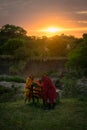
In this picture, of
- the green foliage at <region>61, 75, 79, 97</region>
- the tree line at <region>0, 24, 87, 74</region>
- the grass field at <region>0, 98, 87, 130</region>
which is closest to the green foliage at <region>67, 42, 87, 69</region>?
the tree line at <region>0, 24, 87, 74</region>

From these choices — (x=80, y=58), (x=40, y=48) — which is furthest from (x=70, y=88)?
(x=40, y=48)

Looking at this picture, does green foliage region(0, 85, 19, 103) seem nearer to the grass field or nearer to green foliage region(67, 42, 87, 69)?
the grass field

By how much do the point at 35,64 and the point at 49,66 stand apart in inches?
97.5

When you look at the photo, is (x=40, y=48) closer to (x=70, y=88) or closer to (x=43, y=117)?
(x=70, y=88)

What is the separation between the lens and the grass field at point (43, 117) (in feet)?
42.6

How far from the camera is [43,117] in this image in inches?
583

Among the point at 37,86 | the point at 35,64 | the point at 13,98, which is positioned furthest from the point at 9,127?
the point at 35,64

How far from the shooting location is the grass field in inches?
512

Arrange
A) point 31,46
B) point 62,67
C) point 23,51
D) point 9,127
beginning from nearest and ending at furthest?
point 9,127 → point 62,67 → point 23,51 → point 31,46

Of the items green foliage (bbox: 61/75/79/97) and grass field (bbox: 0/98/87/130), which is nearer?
grass field (bbox: 0/98/87/130)

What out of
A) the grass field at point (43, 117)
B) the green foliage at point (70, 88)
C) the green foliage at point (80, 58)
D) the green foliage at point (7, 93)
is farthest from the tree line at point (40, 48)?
the grass field at point (43, 117)

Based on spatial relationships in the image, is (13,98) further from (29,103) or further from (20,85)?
(29,103)

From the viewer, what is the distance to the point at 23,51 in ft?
182

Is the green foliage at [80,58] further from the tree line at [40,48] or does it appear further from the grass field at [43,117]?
the grass field at [43,117]
